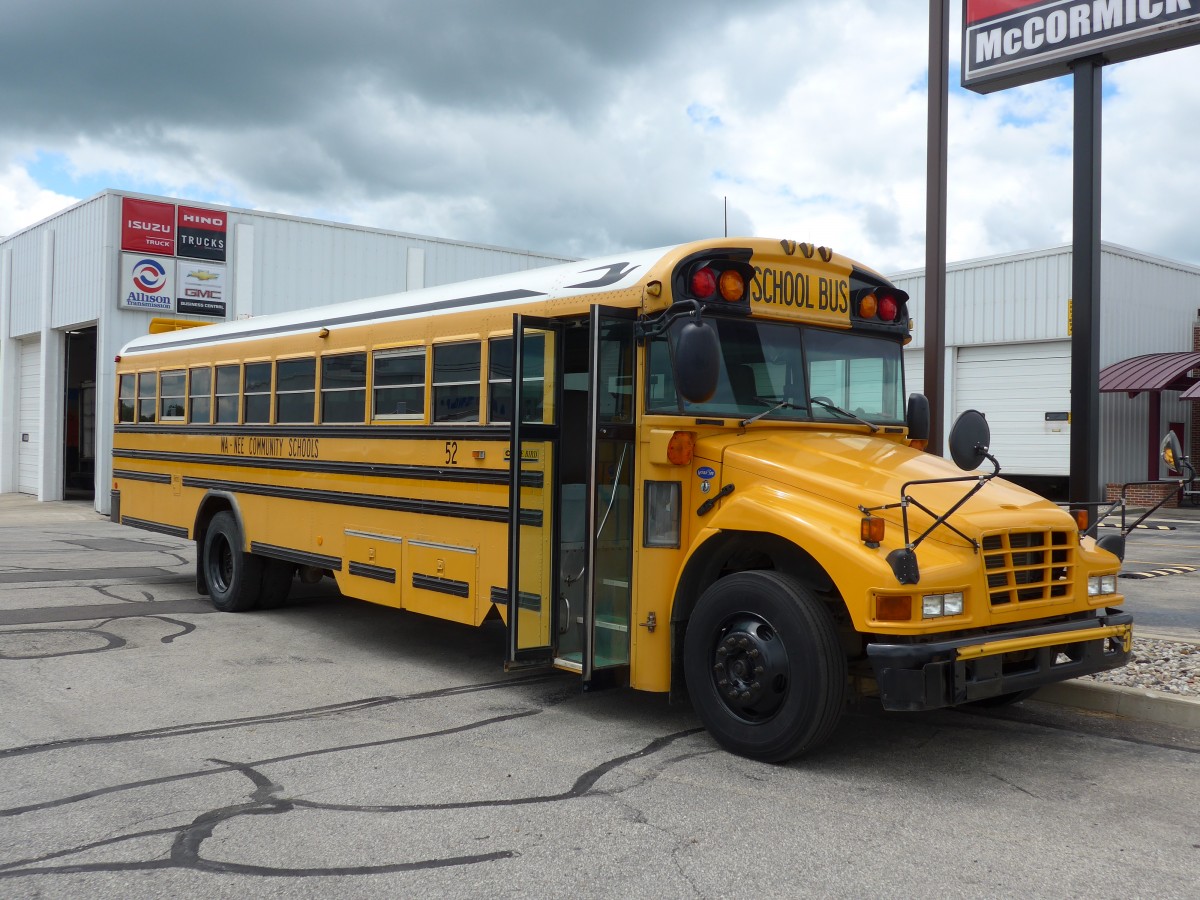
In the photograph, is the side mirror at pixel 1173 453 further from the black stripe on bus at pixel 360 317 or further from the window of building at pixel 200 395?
the window of building at pixel 200 395

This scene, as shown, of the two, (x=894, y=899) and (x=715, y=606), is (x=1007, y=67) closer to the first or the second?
(x=715, y=606)

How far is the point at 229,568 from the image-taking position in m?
9.62

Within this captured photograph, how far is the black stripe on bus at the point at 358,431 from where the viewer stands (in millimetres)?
6535

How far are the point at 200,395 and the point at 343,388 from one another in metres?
2.67

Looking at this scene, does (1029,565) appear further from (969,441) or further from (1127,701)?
(1127,701)

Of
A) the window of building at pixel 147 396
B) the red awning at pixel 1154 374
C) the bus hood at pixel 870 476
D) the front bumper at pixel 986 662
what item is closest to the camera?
the front bumper at pixel 986 662

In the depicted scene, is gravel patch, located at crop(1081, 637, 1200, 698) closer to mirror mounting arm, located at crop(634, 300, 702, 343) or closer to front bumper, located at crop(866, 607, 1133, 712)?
front bumper, located at crop(866, 607, 1133, 712)

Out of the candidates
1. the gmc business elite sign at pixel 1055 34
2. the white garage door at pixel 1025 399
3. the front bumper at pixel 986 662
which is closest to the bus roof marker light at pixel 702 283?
the front bumper at pixel 986 662

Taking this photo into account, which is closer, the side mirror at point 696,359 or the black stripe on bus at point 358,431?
the side mirror at point 696,359

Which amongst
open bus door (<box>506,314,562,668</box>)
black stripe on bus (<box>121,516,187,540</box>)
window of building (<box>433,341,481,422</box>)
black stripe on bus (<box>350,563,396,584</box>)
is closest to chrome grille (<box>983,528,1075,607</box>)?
open bus door (<box>506,314,562,668</box>)

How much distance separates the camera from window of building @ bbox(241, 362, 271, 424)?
882cm

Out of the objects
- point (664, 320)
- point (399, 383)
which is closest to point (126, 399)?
point (399, 383)

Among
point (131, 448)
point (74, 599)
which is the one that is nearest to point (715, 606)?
point (74, 599)

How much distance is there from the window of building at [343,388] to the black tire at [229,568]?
1.93 meters
